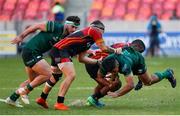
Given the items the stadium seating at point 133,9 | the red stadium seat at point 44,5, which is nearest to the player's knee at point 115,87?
the stadium seating at point 133,9

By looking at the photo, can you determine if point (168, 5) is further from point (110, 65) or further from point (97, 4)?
point (110, 65)

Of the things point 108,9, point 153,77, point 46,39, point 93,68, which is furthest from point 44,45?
point 108,9

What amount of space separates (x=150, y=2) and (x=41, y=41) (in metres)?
21.2

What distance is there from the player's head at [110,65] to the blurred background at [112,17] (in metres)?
16.9

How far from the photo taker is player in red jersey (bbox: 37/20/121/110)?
606 inches

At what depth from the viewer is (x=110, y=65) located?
51.0ft

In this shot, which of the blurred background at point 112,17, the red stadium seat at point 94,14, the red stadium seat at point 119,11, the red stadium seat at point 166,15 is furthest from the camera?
the red stadium seat at point 119,11

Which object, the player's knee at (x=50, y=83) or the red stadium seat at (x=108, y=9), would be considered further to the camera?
the red stadium seat at (x=108, y=9)

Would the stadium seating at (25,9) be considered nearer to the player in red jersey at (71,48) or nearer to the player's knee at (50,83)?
the player's knee at (50,83)

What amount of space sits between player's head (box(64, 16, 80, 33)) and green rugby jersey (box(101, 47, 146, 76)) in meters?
0.92

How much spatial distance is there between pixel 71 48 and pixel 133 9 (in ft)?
68.9

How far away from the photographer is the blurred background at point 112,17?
33.4 m

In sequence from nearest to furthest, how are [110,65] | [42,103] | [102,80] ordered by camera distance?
[110,65] < [42,103] < [102,80]

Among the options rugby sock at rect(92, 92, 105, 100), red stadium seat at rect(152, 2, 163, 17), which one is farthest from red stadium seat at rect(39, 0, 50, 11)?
rugby sock at rect(92, 92, 105, 100)
